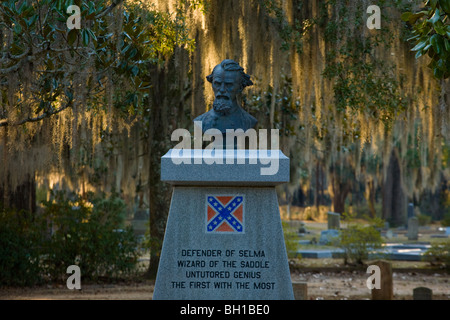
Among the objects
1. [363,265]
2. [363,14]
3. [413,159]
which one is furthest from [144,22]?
[413,159]

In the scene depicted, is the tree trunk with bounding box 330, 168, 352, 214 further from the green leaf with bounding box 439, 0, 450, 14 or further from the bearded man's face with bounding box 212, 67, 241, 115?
the green leaf with bounding box 439, 0, 450, 14

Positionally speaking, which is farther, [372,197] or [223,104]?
[372,197]

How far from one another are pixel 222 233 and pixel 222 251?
17cm

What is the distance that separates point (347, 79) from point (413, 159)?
67.0ft

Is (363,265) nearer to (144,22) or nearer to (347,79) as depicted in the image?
(347,79)

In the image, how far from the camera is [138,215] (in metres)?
38.7

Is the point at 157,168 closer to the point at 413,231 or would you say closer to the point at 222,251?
the point at 222,251

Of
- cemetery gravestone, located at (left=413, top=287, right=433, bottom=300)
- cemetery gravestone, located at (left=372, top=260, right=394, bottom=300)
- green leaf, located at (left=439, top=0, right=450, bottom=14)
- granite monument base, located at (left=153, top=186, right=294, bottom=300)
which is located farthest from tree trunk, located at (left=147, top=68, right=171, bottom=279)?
green leaf, located at (left=439, top=0, right=450, bottom=14)

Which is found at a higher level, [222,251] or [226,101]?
[226,101]

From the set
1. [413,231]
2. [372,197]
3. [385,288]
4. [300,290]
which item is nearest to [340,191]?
[372,197]

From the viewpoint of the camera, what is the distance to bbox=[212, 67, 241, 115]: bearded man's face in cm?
617

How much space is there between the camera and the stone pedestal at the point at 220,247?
5.61 metres

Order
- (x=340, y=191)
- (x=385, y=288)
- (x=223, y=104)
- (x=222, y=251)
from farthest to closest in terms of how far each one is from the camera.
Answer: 1. (x=340, y=191)
2. (x=385, y=288)
3. (x=223, y=104)
4. (x=222, y=251)

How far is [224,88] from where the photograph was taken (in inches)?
243
